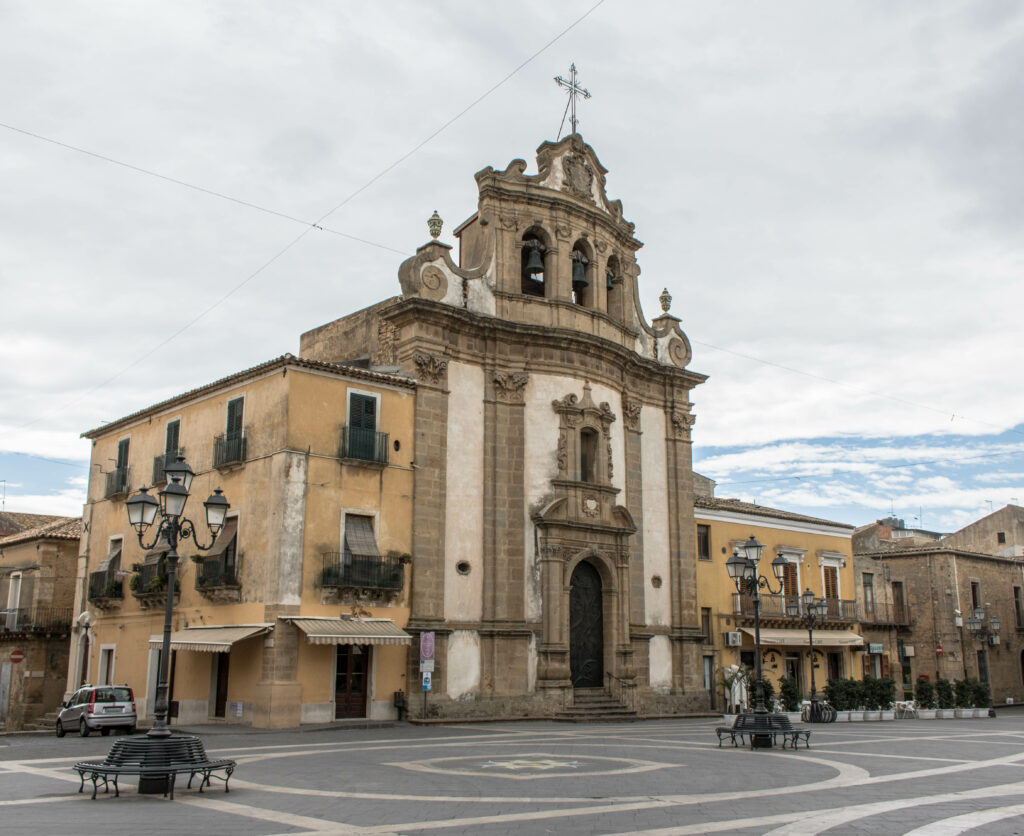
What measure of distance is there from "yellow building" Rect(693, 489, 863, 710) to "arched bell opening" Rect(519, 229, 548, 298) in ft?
33.6

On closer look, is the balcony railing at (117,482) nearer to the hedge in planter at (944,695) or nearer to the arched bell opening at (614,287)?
the arched bell opening at (614,287)

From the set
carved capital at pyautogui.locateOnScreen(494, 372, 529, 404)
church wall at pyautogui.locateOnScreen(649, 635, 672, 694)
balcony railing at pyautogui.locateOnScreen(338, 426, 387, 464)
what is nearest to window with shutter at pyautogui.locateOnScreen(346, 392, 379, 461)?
balcony railing at pyautogui.locateOnScreen(338, 426, 387, 464)

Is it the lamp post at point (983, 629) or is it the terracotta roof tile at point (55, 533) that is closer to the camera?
the terracotta roof tile at point (55, 533)

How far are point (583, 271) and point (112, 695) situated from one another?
1893 cm

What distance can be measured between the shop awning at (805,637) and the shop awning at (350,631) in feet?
56.0

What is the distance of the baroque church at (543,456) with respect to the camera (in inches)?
1116

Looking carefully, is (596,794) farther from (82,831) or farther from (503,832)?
(82,831)

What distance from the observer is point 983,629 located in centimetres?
5128

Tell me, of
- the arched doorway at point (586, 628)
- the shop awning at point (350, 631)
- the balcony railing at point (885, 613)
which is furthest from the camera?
the balcony railing at point (885, 613)

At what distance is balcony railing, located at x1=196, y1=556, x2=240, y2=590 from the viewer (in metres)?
25.6

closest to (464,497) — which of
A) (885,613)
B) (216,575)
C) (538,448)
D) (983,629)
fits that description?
(538,448)

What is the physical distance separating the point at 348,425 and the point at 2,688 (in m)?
20.3

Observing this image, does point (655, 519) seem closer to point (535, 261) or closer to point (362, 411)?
point (535, 261)

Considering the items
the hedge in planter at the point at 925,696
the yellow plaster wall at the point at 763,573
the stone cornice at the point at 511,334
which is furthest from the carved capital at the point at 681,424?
the hedge in planter at the point at 925,696
